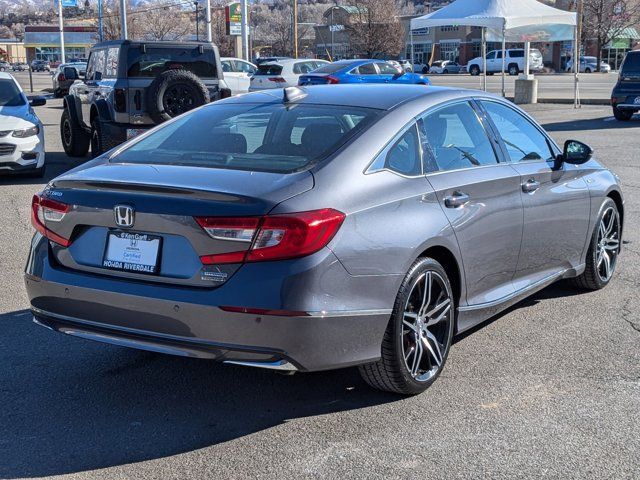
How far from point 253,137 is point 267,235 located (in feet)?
4.22

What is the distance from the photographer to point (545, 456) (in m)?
3.87

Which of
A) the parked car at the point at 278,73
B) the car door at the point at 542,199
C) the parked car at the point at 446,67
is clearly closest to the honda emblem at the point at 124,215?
the car door at the point at 542,199

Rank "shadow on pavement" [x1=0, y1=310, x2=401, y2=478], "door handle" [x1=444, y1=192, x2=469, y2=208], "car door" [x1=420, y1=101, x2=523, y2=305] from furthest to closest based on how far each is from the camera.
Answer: "car door" [x1=420, y1=101, x2=523, y2=305] → "door handle" [x1=444, y1=192, x2=469, y2=208] → "shadow on pavement" [x1=0, y1=310, x2=401, y2=478]

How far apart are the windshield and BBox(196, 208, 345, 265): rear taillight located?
407 inches

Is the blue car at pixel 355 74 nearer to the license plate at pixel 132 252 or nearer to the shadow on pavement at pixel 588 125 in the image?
the shadow on pavement at pixel 588 125

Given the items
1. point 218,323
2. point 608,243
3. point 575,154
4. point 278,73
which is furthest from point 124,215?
point 278,73

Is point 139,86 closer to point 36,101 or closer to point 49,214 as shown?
point 36,101

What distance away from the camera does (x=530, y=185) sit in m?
5.52

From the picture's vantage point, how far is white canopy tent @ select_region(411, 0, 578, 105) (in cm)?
2656

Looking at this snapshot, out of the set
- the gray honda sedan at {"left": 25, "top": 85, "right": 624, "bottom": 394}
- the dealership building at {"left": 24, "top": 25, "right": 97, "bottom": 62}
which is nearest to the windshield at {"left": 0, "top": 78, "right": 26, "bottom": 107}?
the gray honda sedan at {"left": 25, "top": 85, "right": 624, "bottom": 394}

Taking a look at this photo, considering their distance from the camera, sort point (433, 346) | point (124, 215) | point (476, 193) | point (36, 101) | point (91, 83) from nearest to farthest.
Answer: point (124, 215) < point (433, 346) < point (476, 193) < point (36, 101) < point (91, 83)

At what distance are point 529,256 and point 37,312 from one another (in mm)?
3054

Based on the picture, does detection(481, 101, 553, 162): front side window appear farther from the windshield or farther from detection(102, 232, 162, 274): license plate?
the windshield

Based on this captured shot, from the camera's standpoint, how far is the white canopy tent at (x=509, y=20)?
26.6 meters
